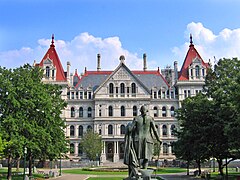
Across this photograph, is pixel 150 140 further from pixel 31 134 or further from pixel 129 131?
pixel 31 134

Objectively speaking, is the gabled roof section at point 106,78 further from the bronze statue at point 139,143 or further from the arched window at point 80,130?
the bronze statue at point 139,143

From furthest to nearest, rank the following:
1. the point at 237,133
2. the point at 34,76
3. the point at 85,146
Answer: the point at 85,146, the point at 34,76, the point at 237,133

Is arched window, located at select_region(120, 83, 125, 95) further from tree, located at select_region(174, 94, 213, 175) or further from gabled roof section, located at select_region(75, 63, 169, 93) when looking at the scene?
tree, located at select_region(174, 94, 213, 175)

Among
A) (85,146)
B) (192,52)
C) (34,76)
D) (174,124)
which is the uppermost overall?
(192,52)

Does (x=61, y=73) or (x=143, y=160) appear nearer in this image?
(x=143, y=160)

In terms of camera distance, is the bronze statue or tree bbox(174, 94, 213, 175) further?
tree bbox(174, 94, 213, 175)

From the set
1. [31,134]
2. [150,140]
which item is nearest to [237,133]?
[150,140]

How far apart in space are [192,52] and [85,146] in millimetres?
36397

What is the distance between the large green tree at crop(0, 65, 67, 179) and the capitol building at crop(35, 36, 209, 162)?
122 ft

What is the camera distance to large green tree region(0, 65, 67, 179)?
2762cm

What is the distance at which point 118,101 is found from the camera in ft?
232

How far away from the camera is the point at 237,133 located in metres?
22.0

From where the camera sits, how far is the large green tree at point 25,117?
27.6m

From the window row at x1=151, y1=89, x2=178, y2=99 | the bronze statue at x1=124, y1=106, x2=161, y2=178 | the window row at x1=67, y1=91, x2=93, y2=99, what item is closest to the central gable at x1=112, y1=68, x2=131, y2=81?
the window row at x1=67, y1=91, x2=93, y2=99
